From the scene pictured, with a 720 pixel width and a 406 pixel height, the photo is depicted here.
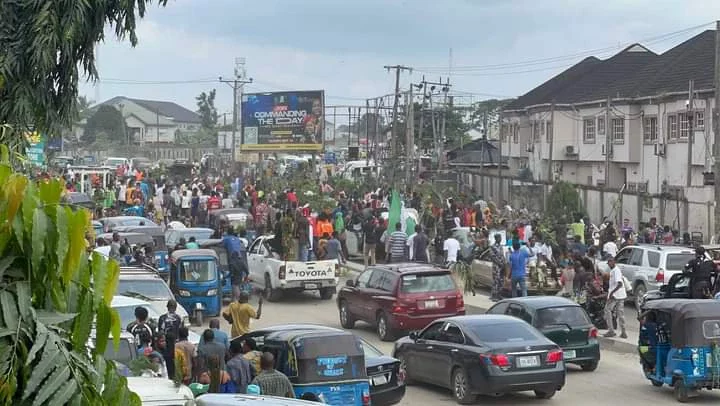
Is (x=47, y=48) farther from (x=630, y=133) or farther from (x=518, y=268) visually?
(x=630, y=133)

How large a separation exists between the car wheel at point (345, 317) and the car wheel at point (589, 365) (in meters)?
6.34

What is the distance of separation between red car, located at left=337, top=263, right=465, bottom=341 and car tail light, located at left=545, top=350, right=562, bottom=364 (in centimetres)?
606

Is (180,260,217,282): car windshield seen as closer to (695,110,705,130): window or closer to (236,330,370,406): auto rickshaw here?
(236,330,370,406): auto rickshaw

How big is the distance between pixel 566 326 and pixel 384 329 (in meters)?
5.02

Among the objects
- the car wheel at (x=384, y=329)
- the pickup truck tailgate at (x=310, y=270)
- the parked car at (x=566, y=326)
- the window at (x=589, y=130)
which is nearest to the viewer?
the parked car at (x=566, y=326)

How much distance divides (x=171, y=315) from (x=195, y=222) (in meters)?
26.4

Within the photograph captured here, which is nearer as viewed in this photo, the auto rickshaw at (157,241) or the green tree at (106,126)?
the auto rickshaw at (157,241)

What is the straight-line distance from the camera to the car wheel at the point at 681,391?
17.8 meters

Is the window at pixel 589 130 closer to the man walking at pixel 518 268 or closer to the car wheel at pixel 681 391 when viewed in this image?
the man walking at pixel 518 268

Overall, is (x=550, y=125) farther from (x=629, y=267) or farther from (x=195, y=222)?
(x=629, y=267)

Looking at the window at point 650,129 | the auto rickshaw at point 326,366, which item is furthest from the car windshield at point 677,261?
the window at point 650,129

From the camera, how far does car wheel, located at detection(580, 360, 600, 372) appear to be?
20812mm

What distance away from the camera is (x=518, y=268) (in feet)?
90.8

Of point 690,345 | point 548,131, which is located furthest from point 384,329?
point 548,131
